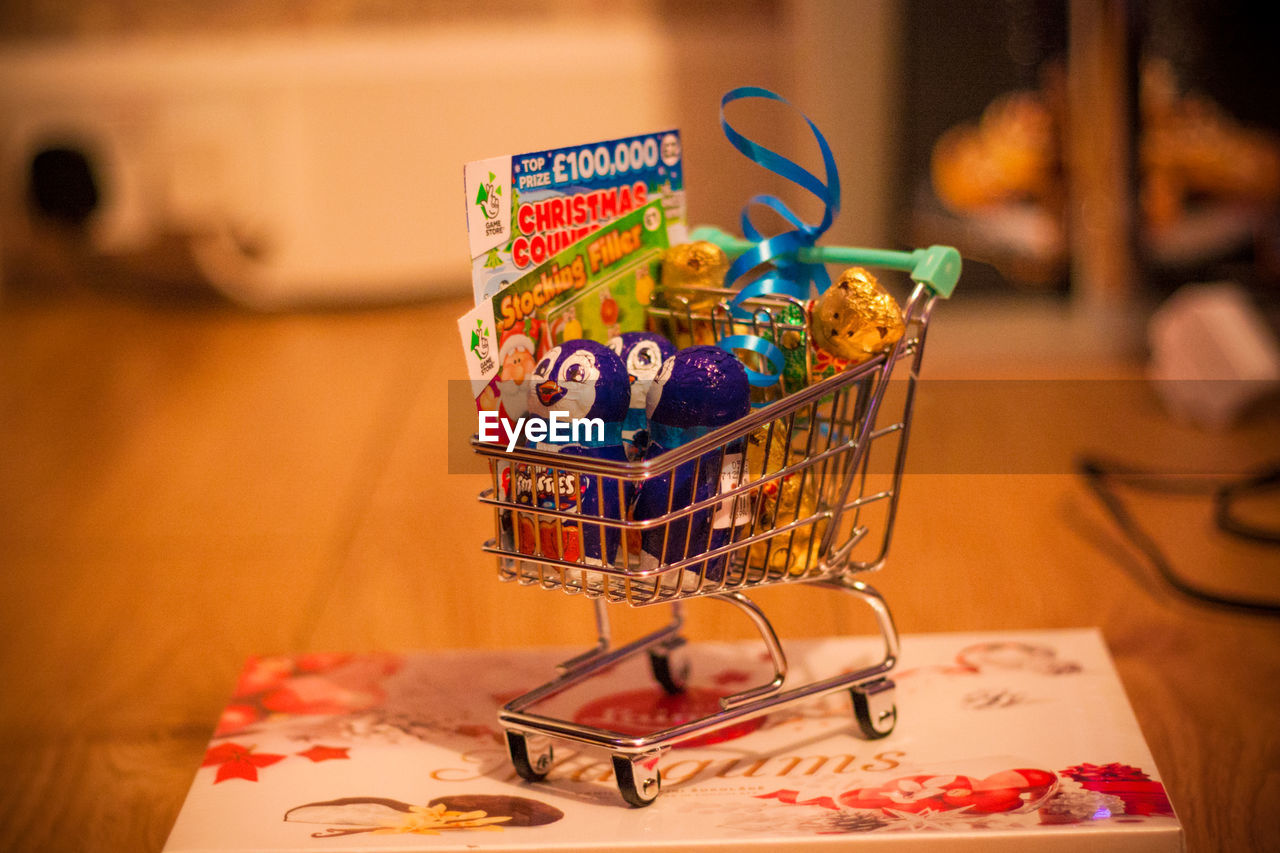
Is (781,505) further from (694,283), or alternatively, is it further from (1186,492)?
(1186,492)

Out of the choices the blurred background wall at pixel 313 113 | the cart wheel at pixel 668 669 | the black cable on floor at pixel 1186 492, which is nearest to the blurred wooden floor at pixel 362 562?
the black cable on floor at pixel 1186 492

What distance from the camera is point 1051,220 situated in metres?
2.46

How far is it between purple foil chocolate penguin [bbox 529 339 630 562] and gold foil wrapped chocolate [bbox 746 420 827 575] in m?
0.12

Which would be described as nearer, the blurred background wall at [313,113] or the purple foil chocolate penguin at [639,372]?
the purple foil chocolate penguin at [639,372]

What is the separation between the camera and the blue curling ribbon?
1090 millimetres

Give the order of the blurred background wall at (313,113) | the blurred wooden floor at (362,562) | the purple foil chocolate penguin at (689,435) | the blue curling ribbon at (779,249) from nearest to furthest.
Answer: the purple foil chocolate penguin at (689,435)
the blue curling ribbon at (779,249)
the blurred wooden floor at (362,562)
the blurred background wall at (313,113)

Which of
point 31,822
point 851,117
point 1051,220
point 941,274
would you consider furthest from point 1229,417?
point 31,822

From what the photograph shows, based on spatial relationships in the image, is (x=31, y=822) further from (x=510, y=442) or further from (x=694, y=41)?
(x=694, y=41)

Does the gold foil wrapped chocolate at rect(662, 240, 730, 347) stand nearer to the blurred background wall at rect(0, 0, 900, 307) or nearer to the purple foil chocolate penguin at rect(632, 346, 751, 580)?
the purple foil chocolate penguin at rect(632, 346, 751, 580)

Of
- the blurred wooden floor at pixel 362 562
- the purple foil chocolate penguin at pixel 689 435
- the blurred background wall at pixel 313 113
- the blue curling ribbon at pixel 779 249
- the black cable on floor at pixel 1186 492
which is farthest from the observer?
the blurred background wall at pixel 313 113

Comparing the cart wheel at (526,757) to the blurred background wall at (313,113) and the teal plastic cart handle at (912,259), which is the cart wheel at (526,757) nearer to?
the teal plastic cart handle at (912,259)

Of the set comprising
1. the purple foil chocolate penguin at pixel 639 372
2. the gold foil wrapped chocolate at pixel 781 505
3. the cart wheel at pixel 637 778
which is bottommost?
the cart wheel at pixel 637 778

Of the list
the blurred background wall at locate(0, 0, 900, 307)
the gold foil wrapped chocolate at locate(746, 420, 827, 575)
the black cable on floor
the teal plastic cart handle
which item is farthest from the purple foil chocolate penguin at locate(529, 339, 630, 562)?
the blurred background wall at locate(0, 0, 900, 307)

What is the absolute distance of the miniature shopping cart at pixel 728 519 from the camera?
→ 1.00 metres
